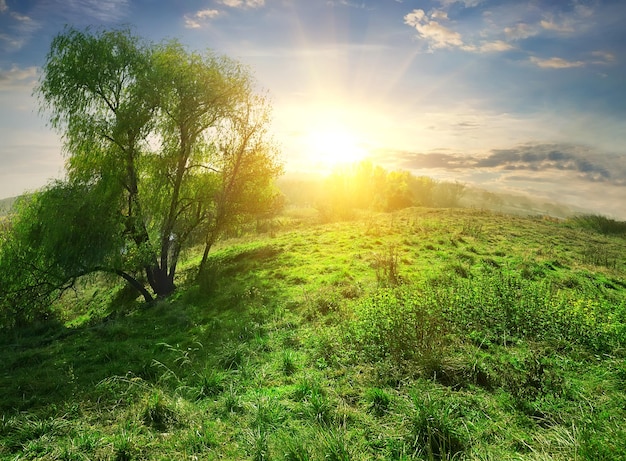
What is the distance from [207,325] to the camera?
1152 cm

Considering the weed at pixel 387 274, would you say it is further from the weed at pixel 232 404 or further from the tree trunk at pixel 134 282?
the tree trunk at pixel 134 282

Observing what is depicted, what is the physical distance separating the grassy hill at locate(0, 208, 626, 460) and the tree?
420 centimetres

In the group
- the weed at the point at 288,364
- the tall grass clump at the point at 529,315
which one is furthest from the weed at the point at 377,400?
the tall grass clump at the point at 529,315

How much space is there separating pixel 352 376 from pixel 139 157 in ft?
51.3

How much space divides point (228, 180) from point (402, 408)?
17.0 meters

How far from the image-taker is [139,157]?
17.3 meters

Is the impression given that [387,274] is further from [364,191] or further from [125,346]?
[364,191]

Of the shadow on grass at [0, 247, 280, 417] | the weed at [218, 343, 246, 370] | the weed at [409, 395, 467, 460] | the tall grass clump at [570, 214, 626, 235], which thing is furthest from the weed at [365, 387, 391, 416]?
the tall grass clump at [570, 214, 626, 235]

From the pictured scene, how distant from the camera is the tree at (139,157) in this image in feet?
49.4

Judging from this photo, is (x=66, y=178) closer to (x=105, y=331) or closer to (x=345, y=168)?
(x=105, y=331)

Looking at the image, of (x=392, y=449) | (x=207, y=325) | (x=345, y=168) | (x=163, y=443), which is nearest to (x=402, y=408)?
(x=392, y=449)

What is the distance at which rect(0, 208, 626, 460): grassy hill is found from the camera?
489 cm

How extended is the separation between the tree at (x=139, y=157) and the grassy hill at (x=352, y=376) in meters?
4.20

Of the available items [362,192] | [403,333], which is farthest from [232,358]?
[362,192]
